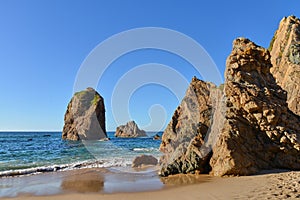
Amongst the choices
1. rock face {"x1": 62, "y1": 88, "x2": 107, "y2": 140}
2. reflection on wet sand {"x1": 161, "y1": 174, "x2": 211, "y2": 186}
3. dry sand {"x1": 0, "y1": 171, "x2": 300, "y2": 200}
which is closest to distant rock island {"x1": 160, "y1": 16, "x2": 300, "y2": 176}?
reflection on wet sand {"x1": 161, "y1": 174, "x2": 211, "y2": 186}

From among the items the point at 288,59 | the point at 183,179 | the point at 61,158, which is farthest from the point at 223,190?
the point at 288,59

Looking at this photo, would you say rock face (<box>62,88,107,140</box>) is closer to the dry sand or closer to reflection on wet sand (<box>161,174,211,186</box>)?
reflection on wet sand (<box>161,174,211,186</box>)

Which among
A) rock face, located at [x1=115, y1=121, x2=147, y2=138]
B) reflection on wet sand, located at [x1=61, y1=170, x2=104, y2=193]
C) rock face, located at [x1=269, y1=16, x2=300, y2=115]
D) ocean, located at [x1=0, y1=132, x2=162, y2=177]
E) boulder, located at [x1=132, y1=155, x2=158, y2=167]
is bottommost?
ocean, located at [x1=0, y1=132, x2=162, y2=177]

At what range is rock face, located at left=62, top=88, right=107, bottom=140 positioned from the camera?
7800 cm

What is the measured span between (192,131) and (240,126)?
8.76ft

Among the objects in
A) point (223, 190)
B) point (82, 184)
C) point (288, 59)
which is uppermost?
point (288, 59)

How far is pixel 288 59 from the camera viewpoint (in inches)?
1048

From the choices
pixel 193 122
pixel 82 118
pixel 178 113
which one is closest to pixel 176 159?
pixel 193 122

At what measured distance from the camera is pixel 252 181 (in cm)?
874

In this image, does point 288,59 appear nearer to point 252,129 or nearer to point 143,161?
point 252,129

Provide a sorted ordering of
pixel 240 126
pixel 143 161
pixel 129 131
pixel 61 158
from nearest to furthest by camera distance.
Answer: pixel 240 126 → pixel 143 161 → pixel 61 158 → pixel 129 131

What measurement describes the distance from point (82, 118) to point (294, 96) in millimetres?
71092

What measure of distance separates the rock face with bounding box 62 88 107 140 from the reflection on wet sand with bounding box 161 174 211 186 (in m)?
68.4

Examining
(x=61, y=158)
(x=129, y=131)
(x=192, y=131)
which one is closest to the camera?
(x=192, y=131)
